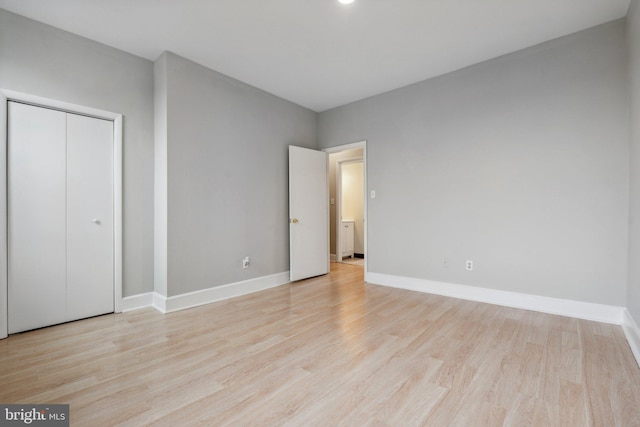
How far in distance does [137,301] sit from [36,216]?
3.93ft

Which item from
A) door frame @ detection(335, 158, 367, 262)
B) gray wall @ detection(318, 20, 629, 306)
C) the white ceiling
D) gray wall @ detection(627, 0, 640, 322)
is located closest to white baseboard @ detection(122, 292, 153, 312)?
the white ceiling

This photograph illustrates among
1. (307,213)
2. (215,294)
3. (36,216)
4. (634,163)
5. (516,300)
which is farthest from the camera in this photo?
(307,213)

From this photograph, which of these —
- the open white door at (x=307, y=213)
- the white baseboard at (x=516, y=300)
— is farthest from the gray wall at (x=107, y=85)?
the white baseboard at (x=516, y=300)

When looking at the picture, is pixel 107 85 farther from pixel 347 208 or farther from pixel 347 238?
pixel 347 208

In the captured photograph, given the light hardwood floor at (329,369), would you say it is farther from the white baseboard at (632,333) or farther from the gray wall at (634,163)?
the gray wall at (634,163)

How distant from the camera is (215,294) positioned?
10.9ft

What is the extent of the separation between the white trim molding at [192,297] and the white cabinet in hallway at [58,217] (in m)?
0.24

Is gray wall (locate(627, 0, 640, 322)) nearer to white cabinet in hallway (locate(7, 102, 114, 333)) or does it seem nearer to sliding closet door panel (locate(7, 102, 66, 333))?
white cabinet in hallway (locate(7, 102, 114, 333))

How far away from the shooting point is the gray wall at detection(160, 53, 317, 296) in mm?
3047

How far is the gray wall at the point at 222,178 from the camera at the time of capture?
3047 millimetres

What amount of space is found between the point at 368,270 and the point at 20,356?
3.61 m

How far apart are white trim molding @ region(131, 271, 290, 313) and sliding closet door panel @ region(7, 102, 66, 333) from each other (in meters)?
0.61

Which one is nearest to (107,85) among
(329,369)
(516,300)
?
(329,369)

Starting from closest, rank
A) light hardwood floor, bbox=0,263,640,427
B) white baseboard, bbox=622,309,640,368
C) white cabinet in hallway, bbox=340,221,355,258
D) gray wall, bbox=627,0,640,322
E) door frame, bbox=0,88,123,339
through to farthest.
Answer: light hardwood floor, bbox=0,263,640,427 → white baseboard, bbox=622,309,640,368 → gray wall, bbox=627,0,640,322 → door frame, bbox=0,88,123,339 → white cabinet in hallway, bbox=340,221,355,258
